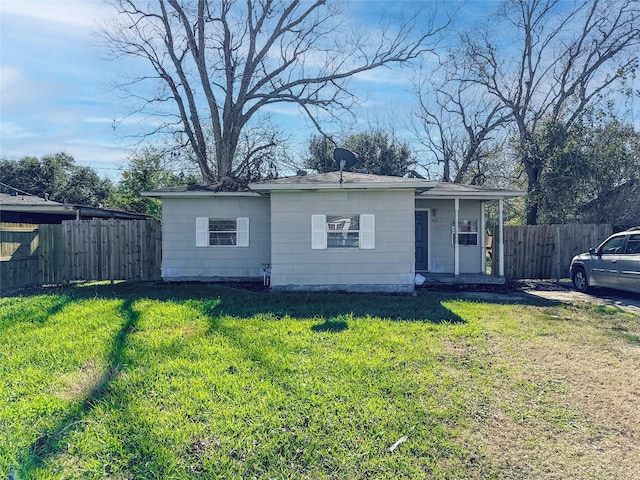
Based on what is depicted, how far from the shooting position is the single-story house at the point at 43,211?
39.5 feet

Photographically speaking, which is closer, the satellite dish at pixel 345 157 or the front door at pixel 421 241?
the satellite dish at pixel 345 157

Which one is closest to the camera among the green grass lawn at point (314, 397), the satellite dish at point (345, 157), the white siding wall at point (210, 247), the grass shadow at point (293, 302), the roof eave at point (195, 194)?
the green grass lawn at point (314, 397)

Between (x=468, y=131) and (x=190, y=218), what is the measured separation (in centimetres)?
1748

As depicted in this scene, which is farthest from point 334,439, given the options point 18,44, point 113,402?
point 18,44

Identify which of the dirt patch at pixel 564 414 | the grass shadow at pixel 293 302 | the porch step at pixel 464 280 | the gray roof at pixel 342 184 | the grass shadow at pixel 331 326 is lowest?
the dirt patch at pixel 564 414

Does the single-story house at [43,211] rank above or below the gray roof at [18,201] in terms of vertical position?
below

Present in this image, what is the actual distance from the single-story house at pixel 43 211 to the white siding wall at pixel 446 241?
410 inches

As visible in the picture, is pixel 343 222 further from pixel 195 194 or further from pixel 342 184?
pixel 195 194

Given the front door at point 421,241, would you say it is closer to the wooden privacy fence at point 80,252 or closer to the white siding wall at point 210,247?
the white siding wall at point 210,247

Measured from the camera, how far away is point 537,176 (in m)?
16.3

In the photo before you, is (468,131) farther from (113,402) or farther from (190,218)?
(113,402)

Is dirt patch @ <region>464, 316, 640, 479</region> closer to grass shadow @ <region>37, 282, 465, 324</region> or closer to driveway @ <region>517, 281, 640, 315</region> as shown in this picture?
grass shadow @ <region>37, 282, 465, 324</region>

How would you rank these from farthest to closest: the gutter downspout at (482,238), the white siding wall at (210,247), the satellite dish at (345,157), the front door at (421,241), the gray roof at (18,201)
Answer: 1. the gray roof at (18,201)
2. the front door at (421,241)
3. the gutter downspout at (482,238)
4. the white siding wall at (210,247)
5. the satellite dish at (345,157)

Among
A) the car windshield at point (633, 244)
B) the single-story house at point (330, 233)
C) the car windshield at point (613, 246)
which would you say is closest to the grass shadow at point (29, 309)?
the single-story house at point (330, 233)
